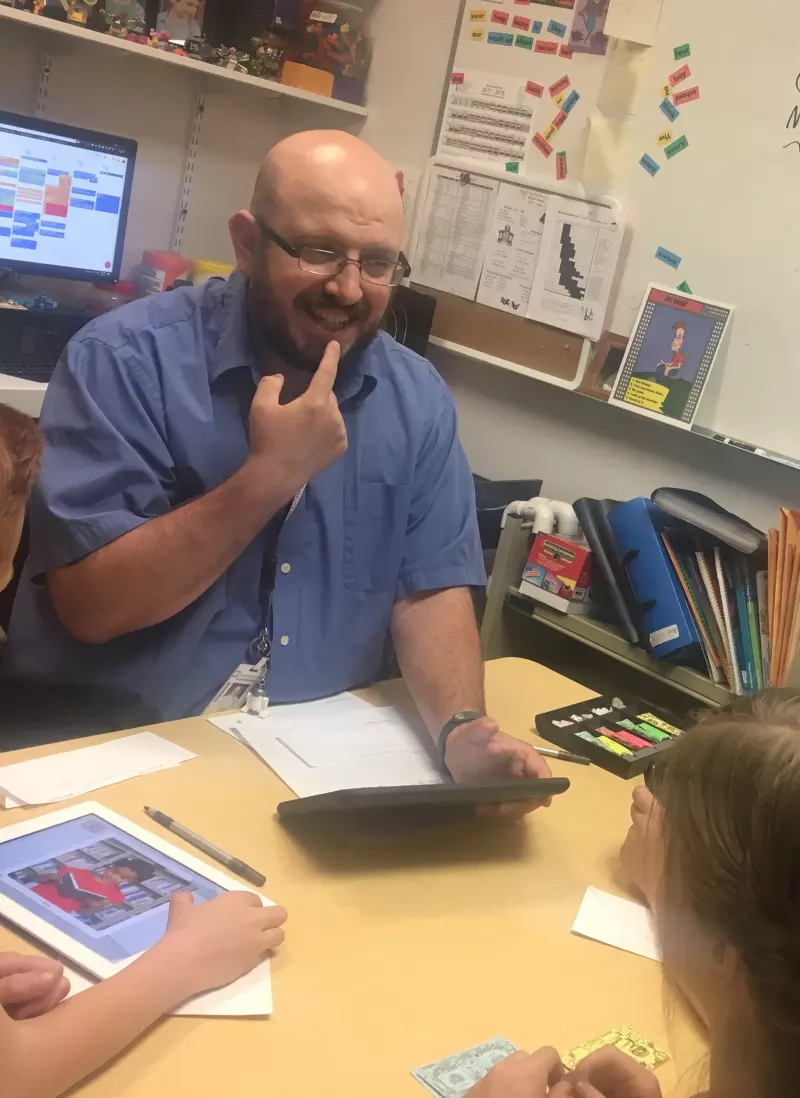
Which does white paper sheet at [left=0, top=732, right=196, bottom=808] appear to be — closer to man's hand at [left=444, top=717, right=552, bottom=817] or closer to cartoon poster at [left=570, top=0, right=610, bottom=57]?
man's hand at [left=444, top=717, right=552, bottom=817]

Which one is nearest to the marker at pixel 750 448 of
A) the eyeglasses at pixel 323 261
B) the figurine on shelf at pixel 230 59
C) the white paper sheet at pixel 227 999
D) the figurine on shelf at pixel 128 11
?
the eyeglasses at pixel 323 261

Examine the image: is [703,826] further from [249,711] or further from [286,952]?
[249,711]

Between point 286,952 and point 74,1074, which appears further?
point 286,952

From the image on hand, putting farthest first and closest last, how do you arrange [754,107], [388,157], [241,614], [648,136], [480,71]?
1. [388,157]
2. [480,71]
3. [648,136]
4. [754,107]
5. [241,614]

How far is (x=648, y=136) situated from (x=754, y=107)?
25 centimetres

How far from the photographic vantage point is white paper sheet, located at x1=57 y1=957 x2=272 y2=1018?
0.79 metres

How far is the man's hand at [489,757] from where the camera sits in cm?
120

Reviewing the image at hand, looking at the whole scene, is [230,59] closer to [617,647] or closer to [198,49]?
[198,49]

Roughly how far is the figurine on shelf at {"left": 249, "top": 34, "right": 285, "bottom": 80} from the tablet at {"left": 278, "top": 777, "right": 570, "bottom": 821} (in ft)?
7.27

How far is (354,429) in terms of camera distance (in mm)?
1562

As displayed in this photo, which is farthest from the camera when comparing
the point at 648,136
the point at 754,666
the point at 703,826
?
the point at 648,136

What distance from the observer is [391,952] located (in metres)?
0.91

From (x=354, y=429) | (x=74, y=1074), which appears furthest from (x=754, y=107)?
(x=74, y=1074)

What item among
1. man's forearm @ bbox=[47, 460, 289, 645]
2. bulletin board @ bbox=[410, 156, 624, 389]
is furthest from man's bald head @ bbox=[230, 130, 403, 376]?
bulletin board @ bbox=[410, 156, 624, 389]
